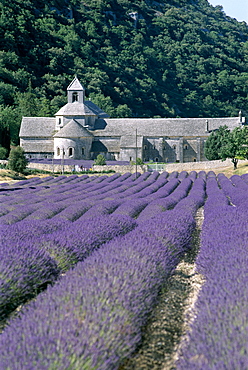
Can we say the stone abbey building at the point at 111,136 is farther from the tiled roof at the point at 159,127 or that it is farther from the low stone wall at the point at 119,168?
the low stone wall at the point at 119,168

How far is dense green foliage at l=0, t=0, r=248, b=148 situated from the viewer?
312 feet

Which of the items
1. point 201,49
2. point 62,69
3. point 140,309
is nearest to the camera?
point 140,309

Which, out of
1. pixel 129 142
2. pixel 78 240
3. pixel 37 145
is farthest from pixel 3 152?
pixel 78 240

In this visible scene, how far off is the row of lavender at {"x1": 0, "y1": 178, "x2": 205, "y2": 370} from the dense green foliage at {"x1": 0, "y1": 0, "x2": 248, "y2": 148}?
63877 mm

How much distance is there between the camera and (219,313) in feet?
11.9

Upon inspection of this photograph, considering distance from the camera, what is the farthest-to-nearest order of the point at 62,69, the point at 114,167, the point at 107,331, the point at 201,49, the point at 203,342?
the point at 201,49 → the point at 62,69 → the point at 114,167 → the point at 107,331 → the point at 203,342

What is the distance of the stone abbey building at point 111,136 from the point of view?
58844mm

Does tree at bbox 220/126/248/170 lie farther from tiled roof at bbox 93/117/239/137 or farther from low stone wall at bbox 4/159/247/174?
tiled roof at bbox 93/117/239/137

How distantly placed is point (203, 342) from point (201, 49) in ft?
522

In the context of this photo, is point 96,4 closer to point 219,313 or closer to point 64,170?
point 64,170

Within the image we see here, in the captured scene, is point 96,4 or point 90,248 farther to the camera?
point 96,4

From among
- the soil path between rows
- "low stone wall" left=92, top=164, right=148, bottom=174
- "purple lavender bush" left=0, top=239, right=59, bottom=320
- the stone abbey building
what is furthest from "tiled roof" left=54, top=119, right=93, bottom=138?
"purple lavender bush" left=0, top=239, right=59, bottom=320

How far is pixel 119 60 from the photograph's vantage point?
5074 inches

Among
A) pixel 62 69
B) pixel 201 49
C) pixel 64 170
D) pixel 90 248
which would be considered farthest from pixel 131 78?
pixel 90 248
